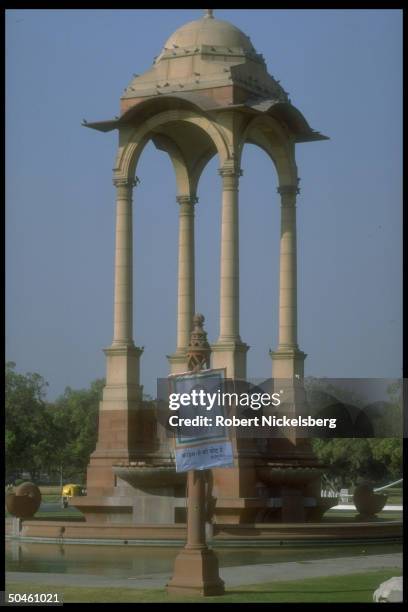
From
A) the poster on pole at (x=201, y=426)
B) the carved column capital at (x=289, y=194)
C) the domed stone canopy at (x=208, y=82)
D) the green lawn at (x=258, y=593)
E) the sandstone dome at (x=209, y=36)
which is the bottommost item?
the green lawn at (x=258, y=593)

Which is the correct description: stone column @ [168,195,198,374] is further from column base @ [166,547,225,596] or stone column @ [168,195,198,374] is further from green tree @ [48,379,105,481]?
green tree @ [48,379,105,481]

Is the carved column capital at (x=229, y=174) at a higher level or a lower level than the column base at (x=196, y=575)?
higher

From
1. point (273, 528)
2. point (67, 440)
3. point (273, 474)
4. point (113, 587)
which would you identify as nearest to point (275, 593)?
point (113, 587)

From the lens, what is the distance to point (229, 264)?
152 ft

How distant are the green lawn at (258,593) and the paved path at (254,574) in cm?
81

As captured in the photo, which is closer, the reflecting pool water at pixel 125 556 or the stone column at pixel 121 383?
the reflecting pool water at pixel 125 556

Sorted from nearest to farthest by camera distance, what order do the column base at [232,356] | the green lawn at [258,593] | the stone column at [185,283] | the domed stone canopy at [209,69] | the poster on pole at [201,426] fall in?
the green lawn at [258,593]
the poster on pole at [201,426]
the column base at [232,356]
the domed stone canopy at [209,69]
the stone column at [185,283]

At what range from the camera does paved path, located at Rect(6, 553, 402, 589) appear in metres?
26.6

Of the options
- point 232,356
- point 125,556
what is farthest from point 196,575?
point 232,356

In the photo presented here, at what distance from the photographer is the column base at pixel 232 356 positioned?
4541cm

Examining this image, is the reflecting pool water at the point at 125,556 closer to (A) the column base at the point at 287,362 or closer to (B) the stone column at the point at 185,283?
(A) the column base at the point at 287,362

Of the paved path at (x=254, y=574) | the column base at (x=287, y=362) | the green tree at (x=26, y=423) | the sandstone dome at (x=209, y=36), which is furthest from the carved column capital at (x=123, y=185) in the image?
the green tree at (x=26, y=423)

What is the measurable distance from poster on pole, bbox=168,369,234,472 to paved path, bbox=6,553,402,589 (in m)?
2.66
